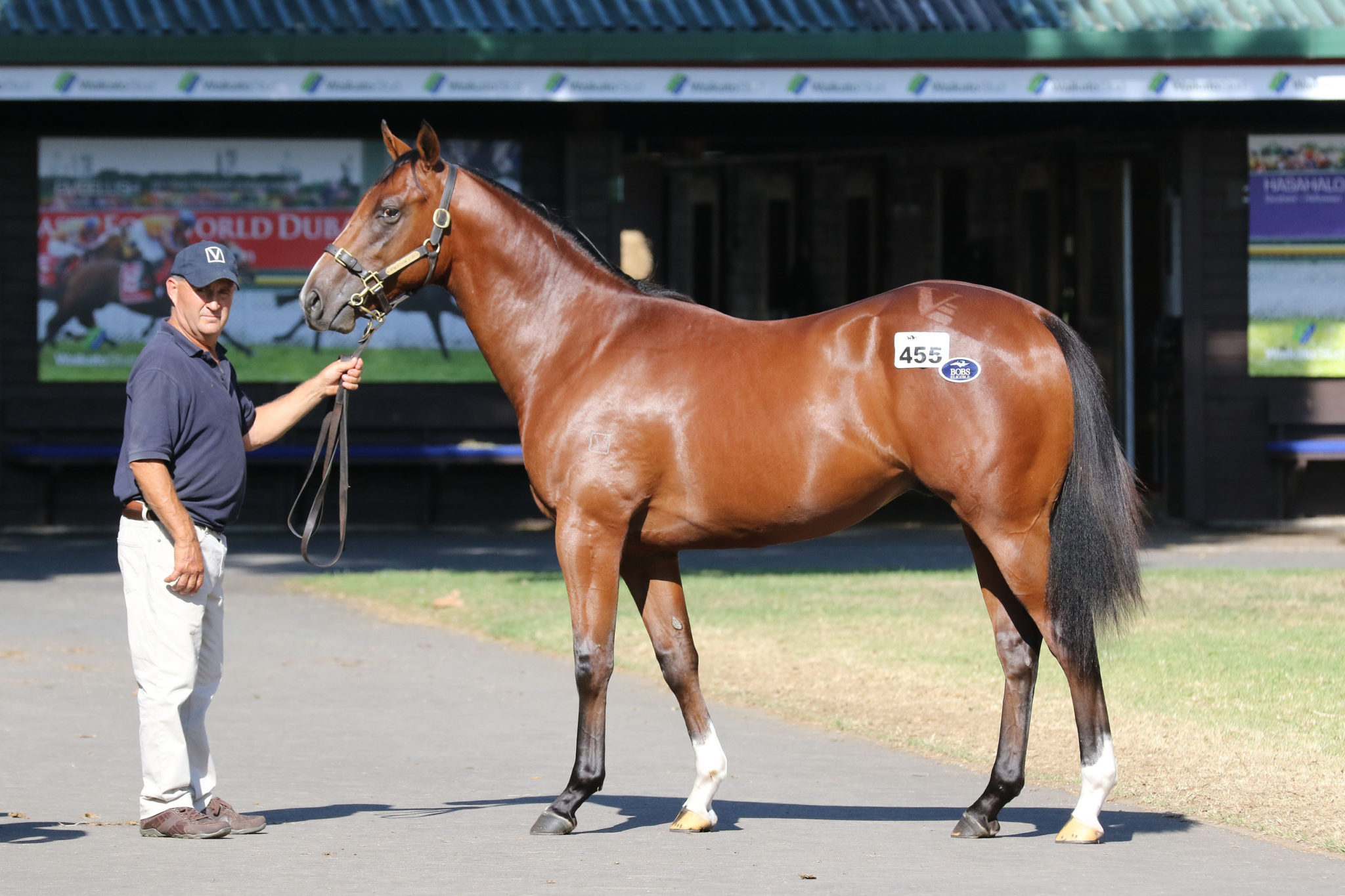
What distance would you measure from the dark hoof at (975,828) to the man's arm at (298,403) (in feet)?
8.54

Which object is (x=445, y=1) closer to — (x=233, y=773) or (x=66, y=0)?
(x=66, y=0)

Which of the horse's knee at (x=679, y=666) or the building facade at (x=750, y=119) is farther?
the building facade at (x=750, y=119)

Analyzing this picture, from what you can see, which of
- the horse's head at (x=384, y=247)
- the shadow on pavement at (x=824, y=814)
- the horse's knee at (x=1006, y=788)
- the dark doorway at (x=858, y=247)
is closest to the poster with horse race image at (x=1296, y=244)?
the dark doorway at (x=858, y=247)

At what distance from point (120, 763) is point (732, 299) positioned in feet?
59.3

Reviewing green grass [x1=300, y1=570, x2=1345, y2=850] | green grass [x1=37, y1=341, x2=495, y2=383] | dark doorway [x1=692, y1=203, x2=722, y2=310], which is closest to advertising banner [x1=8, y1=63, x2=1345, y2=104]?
green grass [x1=37, y1=341, x2=495, y2=383]

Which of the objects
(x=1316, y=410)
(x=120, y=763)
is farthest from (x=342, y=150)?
(x=120, y=763)

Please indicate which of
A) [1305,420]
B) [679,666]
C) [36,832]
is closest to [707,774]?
[679,666]

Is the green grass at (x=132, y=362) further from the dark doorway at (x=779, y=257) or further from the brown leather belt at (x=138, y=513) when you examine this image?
the brown leather belt at (x=138, y=513)

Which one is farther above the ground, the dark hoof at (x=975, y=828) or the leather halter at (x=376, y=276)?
the leather halter at (x=376, y=276)

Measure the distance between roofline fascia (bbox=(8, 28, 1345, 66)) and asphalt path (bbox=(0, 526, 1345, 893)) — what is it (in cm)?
641

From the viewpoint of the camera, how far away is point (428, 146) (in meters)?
6.09

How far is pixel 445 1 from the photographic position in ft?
53.2

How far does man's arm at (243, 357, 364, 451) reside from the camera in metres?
6.14

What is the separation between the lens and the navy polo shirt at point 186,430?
19.0ft
